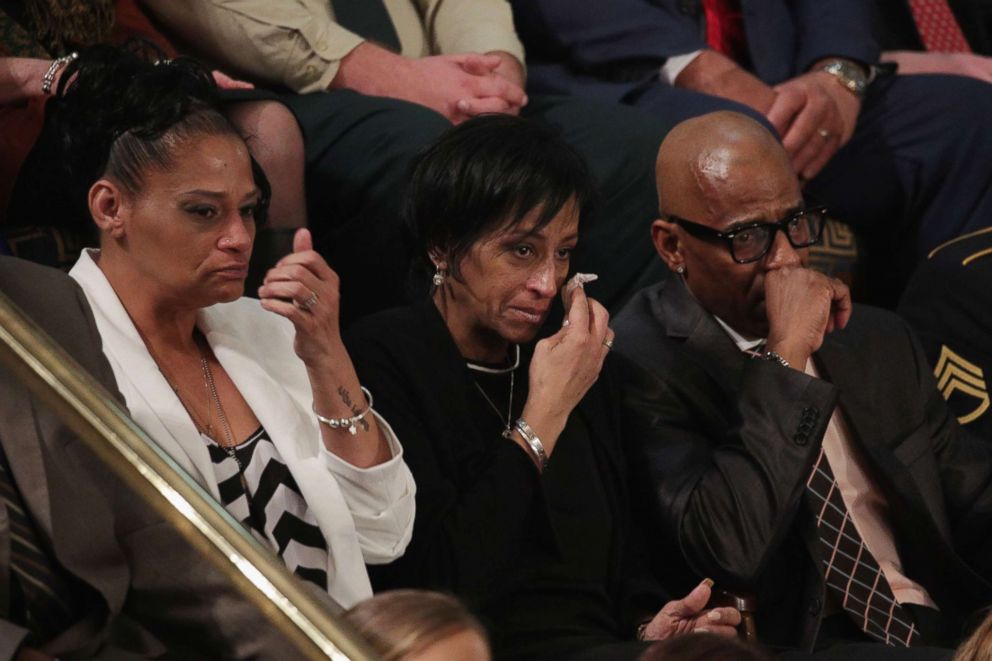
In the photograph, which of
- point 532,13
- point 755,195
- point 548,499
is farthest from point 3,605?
point 532,13

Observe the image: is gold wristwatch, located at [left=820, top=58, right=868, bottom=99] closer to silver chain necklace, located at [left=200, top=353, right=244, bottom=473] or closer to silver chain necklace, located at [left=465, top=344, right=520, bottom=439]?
silver chain necklace, located at [left=465, top=344, right=520, bottom=439]

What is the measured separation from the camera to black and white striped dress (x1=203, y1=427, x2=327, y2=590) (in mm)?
1685

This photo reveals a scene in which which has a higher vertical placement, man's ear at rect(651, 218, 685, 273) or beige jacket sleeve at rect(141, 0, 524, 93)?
beige jacket sleeve at rect(141, 0, 524, 93)

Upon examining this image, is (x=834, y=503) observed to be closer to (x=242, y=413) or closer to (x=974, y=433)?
(x=974, y=433)

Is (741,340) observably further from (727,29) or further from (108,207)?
(727,29)

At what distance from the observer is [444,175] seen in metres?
1.95

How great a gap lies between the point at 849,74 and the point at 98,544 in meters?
1.89

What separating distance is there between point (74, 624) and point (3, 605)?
3.1 inches

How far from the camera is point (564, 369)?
1842mm

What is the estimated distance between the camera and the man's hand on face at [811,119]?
278cm

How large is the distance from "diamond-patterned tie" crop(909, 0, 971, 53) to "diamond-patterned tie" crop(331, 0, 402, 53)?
1.16m

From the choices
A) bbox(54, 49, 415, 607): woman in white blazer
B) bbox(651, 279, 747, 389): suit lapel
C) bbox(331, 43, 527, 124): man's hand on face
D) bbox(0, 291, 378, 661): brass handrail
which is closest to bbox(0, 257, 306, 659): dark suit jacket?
bbox(54, 49, 415, 607): woman in white blazer

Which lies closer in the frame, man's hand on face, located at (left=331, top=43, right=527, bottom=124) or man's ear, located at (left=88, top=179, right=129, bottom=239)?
man's ear, located at (left=88, top=179, right=129, bottom=239)

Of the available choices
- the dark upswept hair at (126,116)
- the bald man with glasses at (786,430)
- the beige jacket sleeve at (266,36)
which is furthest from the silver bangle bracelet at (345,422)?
the beige jacket sleeve at (266,36)
